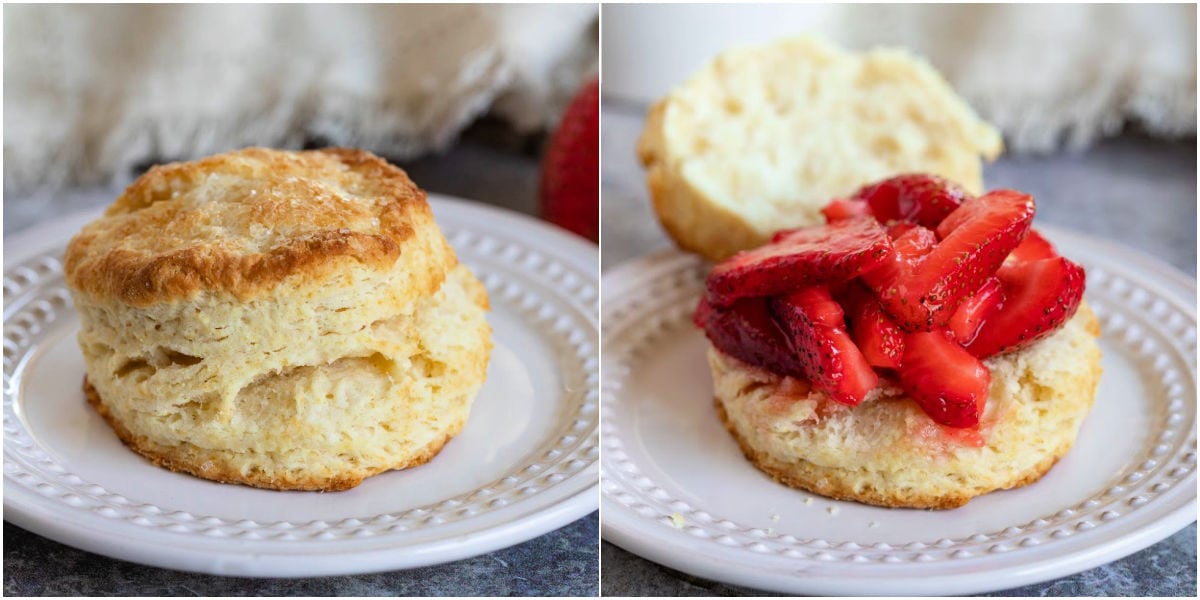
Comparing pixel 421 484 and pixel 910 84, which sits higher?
pixel 910 84

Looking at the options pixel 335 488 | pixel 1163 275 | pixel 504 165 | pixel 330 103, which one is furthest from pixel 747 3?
pixel 335 488

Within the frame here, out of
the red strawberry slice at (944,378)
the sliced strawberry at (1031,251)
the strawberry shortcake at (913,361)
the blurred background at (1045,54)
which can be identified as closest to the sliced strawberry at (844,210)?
the strawberry shortcake at (913,361)

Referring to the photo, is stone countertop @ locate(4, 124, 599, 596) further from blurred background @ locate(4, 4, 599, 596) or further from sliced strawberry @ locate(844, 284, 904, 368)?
blurred background @ locate(4, 4, 599, 596)

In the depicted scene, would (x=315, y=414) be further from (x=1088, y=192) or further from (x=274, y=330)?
(x=1088, y=192)

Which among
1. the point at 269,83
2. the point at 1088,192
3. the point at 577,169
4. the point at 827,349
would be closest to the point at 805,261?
the point at 827,349

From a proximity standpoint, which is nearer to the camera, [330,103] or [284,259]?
[284,259]

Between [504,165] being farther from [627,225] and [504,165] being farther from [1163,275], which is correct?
[1163,275]

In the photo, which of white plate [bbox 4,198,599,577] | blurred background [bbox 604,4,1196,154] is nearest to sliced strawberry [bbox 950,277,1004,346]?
white plate [bbox 4,198,599,577]

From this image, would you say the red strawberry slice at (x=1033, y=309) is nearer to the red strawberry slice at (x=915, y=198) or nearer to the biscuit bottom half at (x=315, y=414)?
the red strawberry slice at (x=915, y=198)
